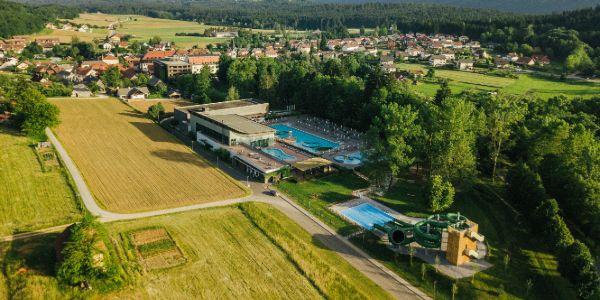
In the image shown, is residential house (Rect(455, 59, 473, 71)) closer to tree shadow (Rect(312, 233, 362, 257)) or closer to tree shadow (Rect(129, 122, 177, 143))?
tree shadow (Rect(129, 122, 177, 143))

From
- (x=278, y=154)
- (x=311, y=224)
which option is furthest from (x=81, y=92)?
(x=311, y=224)

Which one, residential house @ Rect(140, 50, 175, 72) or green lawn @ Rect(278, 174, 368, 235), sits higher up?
residential house @ Rect(140, 50, 175, 72)

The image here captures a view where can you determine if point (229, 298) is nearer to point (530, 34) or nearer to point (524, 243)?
point (524, 243)

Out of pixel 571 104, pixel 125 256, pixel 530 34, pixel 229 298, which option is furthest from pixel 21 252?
pixel 530 34

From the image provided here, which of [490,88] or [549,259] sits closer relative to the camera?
[549,259]

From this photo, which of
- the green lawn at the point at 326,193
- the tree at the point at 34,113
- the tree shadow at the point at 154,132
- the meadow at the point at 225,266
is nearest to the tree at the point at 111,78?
the tree shadow at the point at 154,132

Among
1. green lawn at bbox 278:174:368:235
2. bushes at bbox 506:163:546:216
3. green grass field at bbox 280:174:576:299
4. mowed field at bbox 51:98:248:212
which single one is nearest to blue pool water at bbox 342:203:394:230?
green lawn at bbox 278:174:368:235

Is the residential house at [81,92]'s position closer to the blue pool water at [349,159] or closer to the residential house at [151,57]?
the residential house at [151,57]
